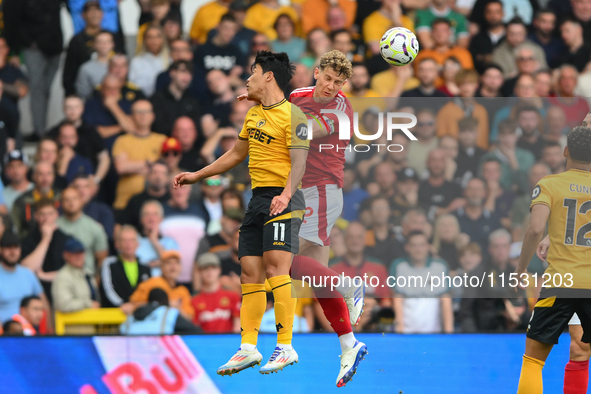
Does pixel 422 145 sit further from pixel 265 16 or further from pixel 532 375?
pixel 265 16

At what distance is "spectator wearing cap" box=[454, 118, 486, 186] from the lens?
916 cm

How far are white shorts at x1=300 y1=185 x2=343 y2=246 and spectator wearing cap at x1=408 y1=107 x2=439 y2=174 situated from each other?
167 cm

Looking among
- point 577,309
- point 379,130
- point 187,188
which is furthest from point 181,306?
point 577,309

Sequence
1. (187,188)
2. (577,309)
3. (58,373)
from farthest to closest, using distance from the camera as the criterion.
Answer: (187,188)
(58,373)
(577,309)

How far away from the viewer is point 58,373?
9.29m

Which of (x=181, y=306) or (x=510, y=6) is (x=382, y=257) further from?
(x=510, y=6)

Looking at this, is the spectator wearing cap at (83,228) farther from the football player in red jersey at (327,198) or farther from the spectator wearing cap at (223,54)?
the football player in red jersey at (327,198)

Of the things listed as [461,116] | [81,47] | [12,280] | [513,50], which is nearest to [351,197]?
[461,116]

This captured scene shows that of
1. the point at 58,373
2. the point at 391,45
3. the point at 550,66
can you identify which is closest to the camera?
the point at 391,45

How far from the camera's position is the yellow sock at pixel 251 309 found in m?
7.02

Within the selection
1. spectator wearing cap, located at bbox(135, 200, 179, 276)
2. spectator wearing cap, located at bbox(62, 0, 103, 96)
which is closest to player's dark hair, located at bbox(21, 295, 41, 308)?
spectator wearing cap, located at bbox(135, 200, 179, 276)

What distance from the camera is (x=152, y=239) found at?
32.4ft

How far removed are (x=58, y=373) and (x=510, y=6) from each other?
7899 millimetres

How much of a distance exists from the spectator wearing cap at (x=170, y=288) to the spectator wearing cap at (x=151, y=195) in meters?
0.82
